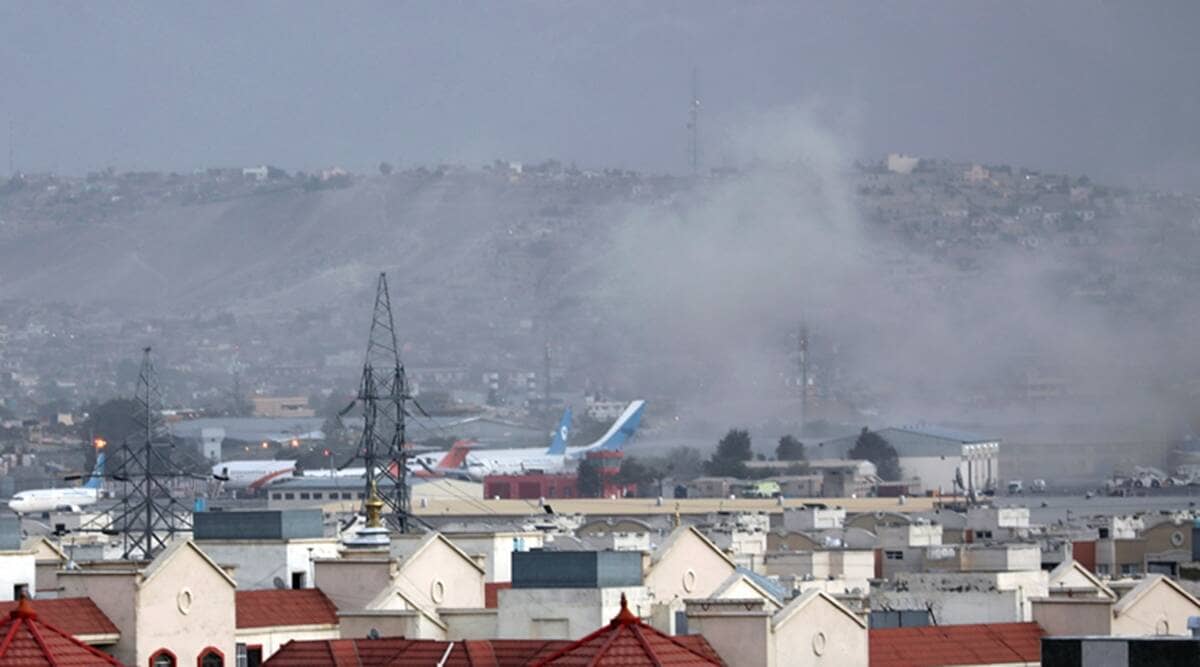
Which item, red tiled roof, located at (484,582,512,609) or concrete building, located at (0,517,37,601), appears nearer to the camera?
concrete building, located at (0,517,37,601)

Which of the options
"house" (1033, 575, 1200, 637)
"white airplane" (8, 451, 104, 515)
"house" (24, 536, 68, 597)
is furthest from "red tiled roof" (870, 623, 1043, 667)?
"white airplane" (8, 451, 104, 515)

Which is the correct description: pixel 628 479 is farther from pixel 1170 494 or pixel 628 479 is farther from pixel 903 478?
pixel 1170 494

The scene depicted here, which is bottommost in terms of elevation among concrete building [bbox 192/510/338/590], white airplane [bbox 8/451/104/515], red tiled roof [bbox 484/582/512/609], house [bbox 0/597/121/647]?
house [bbox 0/597/121/647]

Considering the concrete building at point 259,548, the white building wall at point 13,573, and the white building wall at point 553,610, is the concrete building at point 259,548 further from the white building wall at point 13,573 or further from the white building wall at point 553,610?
the white building wall at point 553,610

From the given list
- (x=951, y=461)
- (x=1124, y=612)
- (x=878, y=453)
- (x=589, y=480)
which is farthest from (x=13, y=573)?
(x=878, y=453)

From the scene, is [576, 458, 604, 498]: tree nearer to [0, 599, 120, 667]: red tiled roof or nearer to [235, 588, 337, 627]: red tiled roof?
[235, 588, 337, 627]: red tiled roof

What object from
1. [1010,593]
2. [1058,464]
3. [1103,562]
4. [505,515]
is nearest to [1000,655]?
[1010,593]
